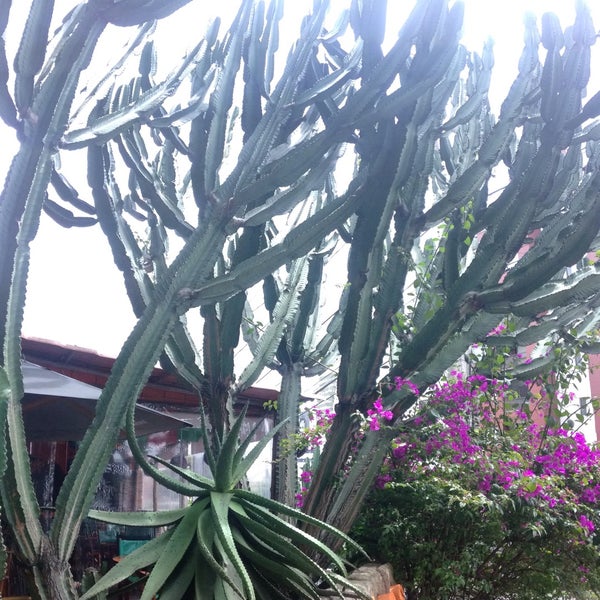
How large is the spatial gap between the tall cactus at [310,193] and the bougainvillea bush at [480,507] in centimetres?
31

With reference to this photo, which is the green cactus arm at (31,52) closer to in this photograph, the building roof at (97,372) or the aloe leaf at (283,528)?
the aloe leaf at (283,528)

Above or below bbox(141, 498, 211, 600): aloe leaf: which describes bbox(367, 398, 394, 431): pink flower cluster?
above

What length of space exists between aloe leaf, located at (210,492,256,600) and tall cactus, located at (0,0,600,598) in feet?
1.62

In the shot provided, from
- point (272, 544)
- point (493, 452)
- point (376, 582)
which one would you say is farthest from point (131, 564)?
point (493, 452)

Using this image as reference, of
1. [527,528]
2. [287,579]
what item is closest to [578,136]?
[527,528]

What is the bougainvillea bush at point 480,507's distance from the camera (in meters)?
3.96

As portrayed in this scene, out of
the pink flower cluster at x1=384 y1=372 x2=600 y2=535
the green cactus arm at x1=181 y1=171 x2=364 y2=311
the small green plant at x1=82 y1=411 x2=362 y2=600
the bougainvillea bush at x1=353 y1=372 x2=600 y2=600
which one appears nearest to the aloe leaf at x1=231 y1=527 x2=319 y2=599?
the small green plant at x1=82 y1=411 x2=362 y2=600

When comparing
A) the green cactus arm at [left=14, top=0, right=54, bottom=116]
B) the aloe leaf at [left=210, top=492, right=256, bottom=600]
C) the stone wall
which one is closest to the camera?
the aloe leaf at [left=210, top=492, right=256, bottom=600]

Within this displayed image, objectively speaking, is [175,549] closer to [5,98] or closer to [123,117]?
[5,98]

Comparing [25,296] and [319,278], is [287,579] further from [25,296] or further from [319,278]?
[319,278]

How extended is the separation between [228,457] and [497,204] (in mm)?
2408

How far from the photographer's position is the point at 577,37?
165 inches

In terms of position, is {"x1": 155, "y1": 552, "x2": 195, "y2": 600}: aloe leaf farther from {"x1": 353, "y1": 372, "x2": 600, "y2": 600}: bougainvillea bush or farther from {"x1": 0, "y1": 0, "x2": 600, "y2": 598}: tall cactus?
{"x1": 353, "y1": 372, "x2": 600, "y2": 600}: bougainvillea bush

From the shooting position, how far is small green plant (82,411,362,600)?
107 inches
